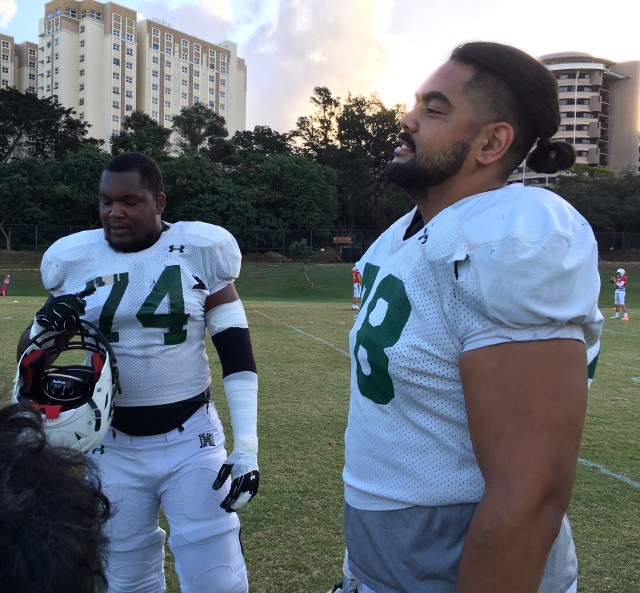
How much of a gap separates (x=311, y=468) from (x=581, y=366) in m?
4.07

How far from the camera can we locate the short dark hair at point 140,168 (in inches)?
106

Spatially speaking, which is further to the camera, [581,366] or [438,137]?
[438,137]

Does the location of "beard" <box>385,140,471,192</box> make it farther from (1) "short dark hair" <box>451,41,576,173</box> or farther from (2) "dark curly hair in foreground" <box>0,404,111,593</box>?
(2) "dark curly hair in foreground" <box>0,404,111,593</box>

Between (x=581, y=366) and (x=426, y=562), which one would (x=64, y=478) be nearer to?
(x=426, y=562)

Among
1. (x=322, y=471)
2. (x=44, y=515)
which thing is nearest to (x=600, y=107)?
(x=322, y=471)

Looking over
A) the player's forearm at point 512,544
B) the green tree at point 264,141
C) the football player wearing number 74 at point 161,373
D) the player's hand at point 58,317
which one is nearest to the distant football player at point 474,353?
the player's forearm at point 512,544

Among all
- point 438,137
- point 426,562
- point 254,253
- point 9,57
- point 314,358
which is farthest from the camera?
point 9,57

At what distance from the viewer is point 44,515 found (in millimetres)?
906

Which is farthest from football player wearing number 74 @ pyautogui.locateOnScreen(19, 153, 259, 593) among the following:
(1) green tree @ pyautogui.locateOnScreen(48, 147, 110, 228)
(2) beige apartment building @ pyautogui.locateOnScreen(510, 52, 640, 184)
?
(2) beige apartment building @ pyautogui.locateOnScreen(510, 52, 640, 184)

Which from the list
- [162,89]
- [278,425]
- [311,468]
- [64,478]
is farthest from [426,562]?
[162,89]

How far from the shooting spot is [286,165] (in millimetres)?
39750

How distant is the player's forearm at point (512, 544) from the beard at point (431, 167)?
747mm

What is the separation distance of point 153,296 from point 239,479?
0.84 m

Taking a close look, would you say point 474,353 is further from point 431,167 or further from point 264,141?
point 264,141
